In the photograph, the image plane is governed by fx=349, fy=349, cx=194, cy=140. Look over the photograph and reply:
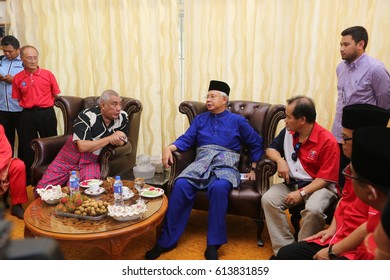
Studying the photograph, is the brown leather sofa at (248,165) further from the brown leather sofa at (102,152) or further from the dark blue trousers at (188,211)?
the brown leather sofa at (102,152)

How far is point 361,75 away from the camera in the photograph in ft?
8.18

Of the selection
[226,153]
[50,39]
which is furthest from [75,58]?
[226,153]

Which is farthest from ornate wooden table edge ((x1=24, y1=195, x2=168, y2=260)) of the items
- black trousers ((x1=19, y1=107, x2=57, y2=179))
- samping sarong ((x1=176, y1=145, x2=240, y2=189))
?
black trousers ((x1=19, y1=107, x2=57, y2=179))

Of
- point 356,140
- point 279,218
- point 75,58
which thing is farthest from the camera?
point 75,58

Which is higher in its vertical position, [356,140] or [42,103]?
[356,140]

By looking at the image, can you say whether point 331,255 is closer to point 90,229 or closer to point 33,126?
point 90,229

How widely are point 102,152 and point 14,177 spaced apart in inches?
28.2

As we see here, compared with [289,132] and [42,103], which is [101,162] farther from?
[289,132]

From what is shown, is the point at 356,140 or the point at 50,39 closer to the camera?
the point at 356,140

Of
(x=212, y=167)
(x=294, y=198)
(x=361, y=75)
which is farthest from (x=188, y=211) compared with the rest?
(x=361, y=75)

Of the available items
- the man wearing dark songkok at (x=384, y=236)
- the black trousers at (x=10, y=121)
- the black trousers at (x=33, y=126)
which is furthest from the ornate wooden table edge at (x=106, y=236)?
the black trousers at (x=10, y=121)

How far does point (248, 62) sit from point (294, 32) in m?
0.47

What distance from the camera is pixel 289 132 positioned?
2.38 metres

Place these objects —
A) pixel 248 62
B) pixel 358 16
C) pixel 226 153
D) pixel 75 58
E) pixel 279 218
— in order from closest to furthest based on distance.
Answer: pixel 279 218, pixel 226 153, pixel 358 16, pixel 248 62, pixel 75 58
